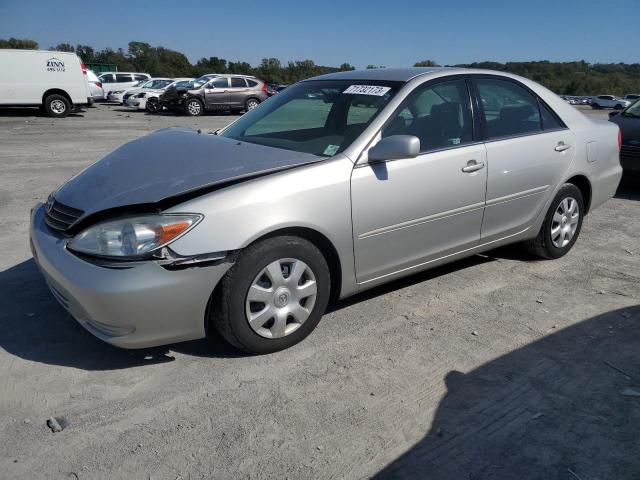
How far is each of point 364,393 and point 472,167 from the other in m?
1.78

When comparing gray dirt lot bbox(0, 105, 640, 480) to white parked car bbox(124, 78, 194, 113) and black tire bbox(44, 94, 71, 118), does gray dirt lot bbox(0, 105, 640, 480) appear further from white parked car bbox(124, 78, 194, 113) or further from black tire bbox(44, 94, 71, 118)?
white parked car bbox(124, 78, 194, 113)

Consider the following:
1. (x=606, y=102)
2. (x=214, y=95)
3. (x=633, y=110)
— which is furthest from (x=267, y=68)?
(x=633, y=110)

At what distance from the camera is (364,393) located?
2.67 m

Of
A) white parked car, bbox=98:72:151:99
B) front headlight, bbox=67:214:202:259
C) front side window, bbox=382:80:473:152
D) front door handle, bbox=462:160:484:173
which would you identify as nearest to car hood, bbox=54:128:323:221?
front headlight, bbox=67:214:202:259

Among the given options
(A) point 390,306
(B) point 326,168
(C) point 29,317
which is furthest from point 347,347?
(C) point 29,317

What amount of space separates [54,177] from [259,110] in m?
4.72

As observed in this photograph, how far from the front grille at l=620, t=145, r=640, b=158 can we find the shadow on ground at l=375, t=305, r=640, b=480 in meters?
4.64

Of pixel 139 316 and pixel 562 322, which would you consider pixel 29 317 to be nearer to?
pixel 139 316

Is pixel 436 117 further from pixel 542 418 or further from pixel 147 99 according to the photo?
pixel 147 99

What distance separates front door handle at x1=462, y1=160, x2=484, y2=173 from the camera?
3580 mm

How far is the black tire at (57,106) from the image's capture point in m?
17.8

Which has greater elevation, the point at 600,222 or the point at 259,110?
the point at 259,110

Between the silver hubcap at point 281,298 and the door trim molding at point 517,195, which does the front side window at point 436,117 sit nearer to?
the door trim molding at point 517,195

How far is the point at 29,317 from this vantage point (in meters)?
3.36
